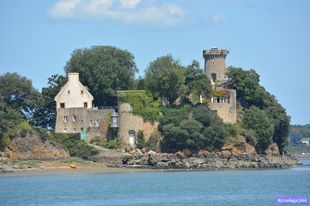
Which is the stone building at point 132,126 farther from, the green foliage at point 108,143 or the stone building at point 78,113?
the stone building at point 78,113

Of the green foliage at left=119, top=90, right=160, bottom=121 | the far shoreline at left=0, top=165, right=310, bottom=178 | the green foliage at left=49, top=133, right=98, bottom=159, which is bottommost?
the far shoreline at left=0, top=165, right=310, bottom=178

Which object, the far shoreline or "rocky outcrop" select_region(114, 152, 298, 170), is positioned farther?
"rocky outcrop" select_region(114, 152, 298, 170)

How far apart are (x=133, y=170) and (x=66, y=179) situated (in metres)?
7.97

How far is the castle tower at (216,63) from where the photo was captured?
94.4 m

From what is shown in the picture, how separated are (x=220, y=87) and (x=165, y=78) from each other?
24.4 feet

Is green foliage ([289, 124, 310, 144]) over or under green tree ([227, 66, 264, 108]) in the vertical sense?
over

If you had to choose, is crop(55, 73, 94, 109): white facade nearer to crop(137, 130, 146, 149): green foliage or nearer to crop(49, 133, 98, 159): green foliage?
crop(49, 133, 98, 159): green foliage

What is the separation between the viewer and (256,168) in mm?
85375

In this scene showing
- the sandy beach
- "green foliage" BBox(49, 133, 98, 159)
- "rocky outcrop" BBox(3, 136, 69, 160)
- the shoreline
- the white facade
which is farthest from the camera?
the white facade

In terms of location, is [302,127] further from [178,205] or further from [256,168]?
[178,205]

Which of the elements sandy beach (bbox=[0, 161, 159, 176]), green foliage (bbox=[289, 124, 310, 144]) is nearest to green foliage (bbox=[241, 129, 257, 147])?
sandy beach (bbox=[0, 161, 159, 176])

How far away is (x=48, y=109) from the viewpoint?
9106 centimetres

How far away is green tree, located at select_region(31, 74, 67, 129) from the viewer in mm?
90688

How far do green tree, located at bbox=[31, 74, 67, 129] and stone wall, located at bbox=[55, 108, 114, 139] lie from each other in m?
3.75
